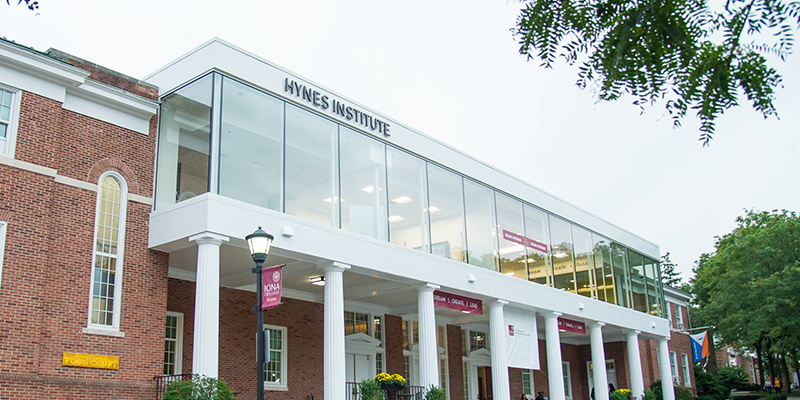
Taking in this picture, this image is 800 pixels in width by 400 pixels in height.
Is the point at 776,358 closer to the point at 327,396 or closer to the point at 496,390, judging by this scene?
the point at 496,390

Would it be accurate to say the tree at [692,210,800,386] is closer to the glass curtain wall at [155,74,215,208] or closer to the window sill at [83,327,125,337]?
the glass curtain wall at [155,74,215,208]

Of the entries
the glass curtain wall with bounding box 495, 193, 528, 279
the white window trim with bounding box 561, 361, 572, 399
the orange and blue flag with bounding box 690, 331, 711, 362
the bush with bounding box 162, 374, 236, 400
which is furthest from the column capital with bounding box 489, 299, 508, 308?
the orange and blue flag with bounding box 690, 331, 711, 362

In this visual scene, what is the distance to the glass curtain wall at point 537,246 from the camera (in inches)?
1122

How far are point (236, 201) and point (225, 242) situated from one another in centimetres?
106

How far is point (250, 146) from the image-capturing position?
59.7ft

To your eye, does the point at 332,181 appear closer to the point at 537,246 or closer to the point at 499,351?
the point at 499,351

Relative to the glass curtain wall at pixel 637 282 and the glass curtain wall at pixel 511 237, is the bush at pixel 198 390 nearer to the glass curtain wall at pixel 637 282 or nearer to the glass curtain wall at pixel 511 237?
the glass curtain wall at pixel 511 237

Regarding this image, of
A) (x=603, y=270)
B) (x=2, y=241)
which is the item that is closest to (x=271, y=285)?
(x=2, y=241)

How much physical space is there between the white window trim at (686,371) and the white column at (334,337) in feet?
109

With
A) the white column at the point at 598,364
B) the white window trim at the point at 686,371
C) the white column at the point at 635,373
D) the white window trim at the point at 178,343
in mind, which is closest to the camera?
the white window trim at the point at 178,343

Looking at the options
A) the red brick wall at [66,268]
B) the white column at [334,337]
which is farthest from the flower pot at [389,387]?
the red brick wall at [66,268]

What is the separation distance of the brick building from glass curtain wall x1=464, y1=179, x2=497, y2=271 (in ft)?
0.27

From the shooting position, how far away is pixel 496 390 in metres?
24.9

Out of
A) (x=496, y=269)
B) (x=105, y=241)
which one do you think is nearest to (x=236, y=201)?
(x=105, y=241)
